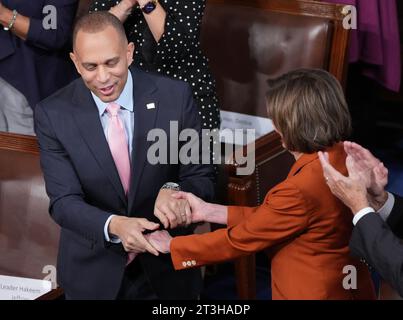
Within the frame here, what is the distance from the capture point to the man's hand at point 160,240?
2293 mm

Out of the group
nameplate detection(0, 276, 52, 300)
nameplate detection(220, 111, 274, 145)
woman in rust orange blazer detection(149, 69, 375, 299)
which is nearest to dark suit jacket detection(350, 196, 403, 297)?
woman in rust orange blazer detection(149, 69, 375, 299)

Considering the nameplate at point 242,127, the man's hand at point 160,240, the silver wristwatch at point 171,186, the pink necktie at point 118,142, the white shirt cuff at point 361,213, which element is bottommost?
the man's hand at point 160,240

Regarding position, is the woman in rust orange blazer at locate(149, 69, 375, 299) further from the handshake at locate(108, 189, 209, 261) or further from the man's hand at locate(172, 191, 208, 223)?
the man's hand at locate(172, 191, 208, 223)

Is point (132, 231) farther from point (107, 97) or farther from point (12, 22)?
point (12, 22)

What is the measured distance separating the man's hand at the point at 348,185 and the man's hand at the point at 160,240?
498mm

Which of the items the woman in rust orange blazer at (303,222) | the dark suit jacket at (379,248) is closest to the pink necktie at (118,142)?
the woman in rust orange blazer at (303,222)

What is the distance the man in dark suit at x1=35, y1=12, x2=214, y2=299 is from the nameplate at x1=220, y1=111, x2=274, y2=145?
1.18m

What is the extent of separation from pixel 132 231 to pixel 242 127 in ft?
5.13

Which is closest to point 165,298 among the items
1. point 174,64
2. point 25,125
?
point 174,64

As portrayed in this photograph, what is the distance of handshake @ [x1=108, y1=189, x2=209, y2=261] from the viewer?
225cm

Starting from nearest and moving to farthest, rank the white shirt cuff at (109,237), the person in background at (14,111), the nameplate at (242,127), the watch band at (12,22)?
the white shirt cuff at (109,237)
the watch band at (12,22)
the person in background at (14,111)
the nameplate at (242,127)

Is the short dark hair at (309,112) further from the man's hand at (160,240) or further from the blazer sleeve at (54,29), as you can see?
the blazer sleeve at (54,29)

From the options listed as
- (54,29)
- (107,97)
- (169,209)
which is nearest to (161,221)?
(169,209)

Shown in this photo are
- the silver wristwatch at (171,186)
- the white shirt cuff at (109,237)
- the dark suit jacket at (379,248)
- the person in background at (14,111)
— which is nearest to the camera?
the dark suit jacket at (379,248)
